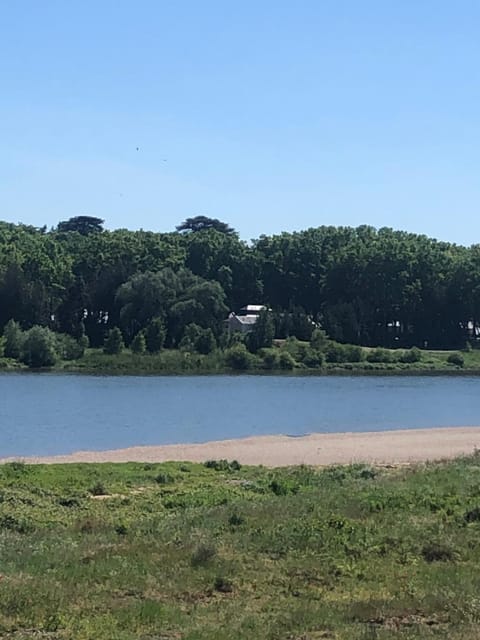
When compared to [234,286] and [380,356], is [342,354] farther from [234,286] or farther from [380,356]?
[234,286]

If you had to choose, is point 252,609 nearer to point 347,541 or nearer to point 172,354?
point 347,541

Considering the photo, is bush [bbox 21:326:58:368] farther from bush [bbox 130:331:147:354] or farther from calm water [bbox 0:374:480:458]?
bush [bbox 130:331:147:354]

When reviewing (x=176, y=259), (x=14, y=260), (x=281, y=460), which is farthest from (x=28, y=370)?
(x=281, y=460)

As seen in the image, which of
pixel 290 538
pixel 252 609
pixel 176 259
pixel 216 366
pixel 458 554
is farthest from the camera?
pixel 176 259

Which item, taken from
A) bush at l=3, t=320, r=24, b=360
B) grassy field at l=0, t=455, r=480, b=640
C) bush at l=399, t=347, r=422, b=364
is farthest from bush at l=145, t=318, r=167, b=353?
grassy field at l=0, t=455, r=480, b=640

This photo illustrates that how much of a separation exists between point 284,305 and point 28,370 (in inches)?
2082

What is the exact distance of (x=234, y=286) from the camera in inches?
6097

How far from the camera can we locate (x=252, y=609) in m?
11.9

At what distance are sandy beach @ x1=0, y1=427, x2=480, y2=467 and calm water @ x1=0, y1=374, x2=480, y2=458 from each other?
13.0 ft

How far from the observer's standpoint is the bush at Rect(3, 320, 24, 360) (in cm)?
11650

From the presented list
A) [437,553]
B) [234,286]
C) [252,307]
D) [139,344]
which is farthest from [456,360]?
[437,553]

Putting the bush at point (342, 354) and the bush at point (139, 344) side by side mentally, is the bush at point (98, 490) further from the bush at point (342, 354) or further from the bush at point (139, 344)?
the bush at point (342, 354)

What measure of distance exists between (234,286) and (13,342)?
150 ft

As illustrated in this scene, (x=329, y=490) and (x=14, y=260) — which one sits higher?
(x=14, y=260)
